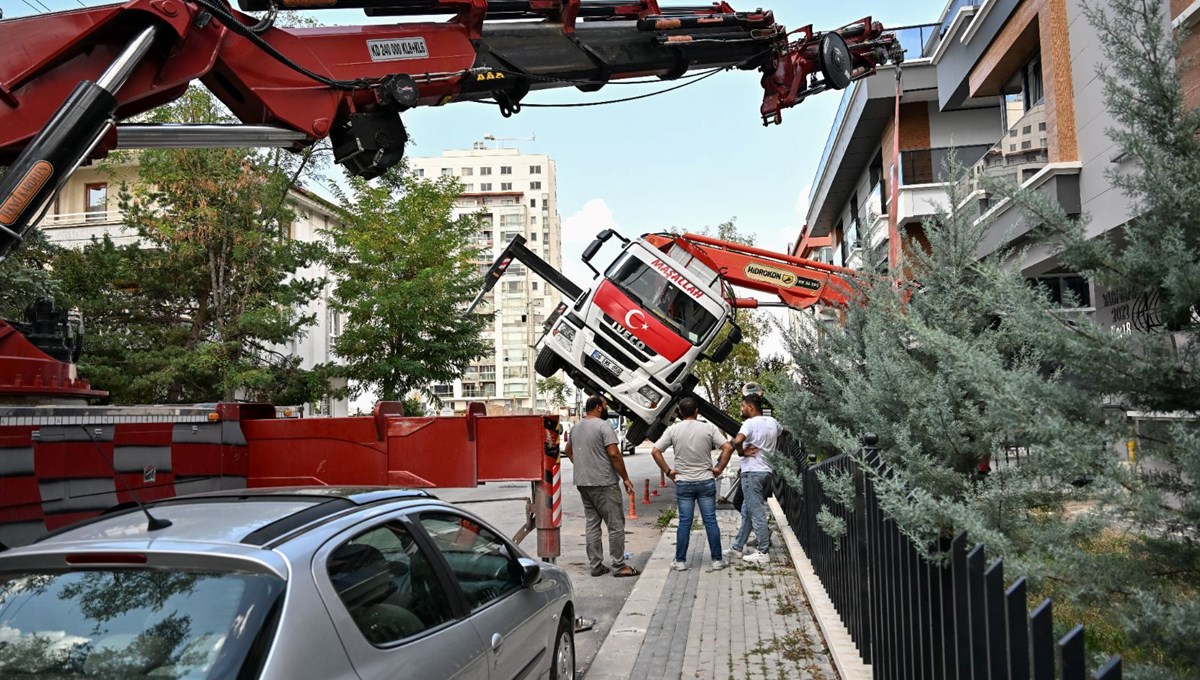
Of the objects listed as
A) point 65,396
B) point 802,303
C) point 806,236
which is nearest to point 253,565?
point 65,396

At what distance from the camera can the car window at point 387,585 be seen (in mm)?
3349

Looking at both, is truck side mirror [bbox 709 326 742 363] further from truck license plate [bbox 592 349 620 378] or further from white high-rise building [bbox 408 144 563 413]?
white high-rise building [bbox 408 144 563 413]

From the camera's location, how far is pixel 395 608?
142 inches

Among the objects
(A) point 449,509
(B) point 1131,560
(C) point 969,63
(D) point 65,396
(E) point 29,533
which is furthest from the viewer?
(C) point 969,63

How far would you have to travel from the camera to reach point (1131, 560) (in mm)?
2988

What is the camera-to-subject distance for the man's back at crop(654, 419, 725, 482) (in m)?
9.88

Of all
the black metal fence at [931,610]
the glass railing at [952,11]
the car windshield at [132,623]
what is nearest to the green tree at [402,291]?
the glass railing at [952,11]

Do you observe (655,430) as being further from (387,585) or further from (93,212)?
(93,212)

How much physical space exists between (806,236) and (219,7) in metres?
31.2

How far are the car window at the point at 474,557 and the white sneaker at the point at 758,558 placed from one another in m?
5.96

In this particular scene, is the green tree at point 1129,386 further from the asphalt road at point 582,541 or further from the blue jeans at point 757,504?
the blue jeans at point 757,504

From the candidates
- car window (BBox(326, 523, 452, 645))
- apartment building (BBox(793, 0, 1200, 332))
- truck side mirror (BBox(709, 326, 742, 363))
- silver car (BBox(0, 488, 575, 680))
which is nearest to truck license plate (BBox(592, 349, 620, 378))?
truck side mirror (BBox(709, 326, 742, 363))

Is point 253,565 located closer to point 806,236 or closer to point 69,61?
point 69,61

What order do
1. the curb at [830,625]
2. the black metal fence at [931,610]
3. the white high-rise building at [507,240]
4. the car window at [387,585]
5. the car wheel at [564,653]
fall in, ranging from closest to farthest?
the black metal fence at [931,610], the car window at [387,585], the car wheel at [564,653], the curb at [830,625], the white high-rise building at [507,240]
